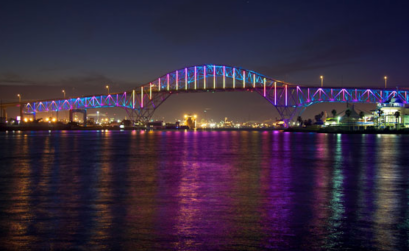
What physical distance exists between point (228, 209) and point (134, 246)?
3.06 meters

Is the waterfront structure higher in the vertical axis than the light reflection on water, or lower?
higher

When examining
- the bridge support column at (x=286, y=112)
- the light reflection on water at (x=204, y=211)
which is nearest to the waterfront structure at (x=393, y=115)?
the bridge support column at (x=286, y=112)

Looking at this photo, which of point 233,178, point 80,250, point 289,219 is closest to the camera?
point 80,250

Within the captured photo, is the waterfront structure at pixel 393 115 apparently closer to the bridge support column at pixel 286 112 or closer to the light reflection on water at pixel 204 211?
the bridge support column at pixel 286 112

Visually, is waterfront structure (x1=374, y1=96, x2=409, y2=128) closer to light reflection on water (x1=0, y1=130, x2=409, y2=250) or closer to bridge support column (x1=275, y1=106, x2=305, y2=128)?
bridge support column (x1=275, y1=106, x2=305, y2=128)

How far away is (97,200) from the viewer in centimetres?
987

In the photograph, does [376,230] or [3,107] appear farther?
[3,107]

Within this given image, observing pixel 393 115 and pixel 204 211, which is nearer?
pixel 204 211

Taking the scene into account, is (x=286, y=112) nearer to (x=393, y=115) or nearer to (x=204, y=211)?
(x=393, y=115)

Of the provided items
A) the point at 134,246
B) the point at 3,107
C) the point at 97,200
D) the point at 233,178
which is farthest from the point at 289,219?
the point at 3,107

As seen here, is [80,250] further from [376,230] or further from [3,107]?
[3,107]

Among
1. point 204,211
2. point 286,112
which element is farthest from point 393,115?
point 204,211

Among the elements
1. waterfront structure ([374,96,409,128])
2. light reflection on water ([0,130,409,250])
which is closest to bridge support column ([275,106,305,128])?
waterfront structure ([374,96,409,128])

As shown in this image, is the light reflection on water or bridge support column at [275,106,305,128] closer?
the light reflection on water
